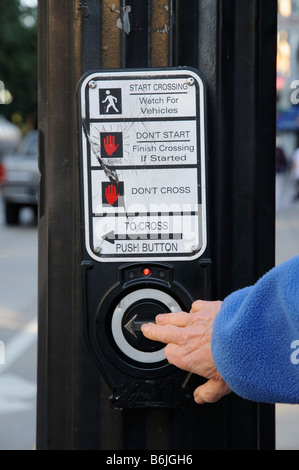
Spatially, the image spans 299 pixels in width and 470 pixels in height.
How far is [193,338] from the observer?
1339mm

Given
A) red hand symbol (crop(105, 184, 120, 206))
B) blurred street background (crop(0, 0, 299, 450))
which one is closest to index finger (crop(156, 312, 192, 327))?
red hand symbol (crop(105, 184, 120, 206))

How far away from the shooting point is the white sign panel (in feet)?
4.70

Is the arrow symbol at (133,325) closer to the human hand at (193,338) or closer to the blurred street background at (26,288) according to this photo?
the human hand at (193,338)

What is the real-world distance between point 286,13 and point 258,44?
289 inches

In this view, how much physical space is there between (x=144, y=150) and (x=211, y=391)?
46 cm

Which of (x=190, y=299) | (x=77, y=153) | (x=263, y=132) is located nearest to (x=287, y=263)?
(x=190, y=299)

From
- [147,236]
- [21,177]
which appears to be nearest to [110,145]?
[147,236]

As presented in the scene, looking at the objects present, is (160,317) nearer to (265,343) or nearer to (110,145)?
(265,343)

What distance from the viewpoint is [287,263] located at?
1274 mm

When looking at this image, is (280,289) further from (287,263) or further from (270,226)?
(270,226)

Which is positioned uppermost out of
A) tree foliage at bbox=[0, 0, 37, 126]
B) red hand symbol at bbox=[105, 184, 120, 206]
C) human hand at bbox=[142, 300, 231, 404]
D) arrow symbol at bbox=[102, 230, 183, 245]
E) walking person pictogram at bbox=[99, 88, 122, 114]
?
tree foliage at bbox=[0, 0, 37, 126]

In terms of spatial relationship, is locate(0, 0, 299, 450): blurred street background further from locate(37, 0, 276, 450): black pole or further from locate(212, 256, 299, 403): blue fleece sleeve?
locate(212, 256, 299, 403): blue fleece sleeve

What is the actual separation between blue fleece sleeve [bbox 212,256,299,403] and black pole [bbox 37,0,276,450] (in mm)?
201

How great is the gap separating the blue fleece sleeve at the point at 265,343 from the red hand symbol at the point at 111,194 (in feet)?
1.06
